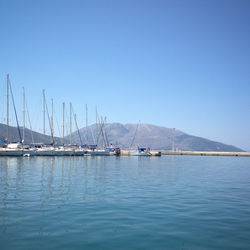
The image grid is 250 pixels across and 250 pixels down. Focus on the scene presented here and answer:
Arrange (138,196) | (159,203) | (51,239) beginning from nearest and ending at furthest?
(51,239) < (159,203) < (138,196)

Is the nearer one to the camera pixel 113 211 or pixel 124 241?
pixel 124 241

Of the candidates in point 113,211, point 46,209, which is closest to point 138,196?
point 113,211

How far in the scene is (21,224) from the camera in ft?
42.5

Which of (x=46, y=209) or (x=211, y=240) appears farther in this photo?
(x=46, y=209)

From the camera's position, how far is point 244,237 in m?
12.2

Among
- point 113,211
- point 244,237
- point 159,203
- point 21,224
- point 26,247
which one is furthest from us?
point 159,203

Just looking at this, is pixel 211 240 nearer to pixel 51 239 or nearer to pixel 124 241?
pixel 124 241

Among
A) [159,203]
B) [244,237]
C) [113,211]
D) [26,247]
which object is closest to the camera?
[26,247]

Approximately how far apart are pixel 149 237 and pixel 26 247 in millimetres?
5106

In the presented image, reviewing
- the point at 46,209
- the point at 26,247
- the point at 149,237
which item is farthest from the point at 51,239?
the point at 46,209

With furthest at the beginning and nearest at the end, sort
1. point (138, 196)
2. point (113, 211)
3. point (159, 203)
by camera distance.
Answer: point (138, 196) → point (159, 203) → point (113, 211)

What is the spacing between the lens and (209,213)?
16625mm

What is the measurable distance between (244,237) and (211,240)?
179cm

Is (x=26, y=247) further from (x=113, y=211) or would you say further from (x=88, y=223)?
(x=113, y=211)
